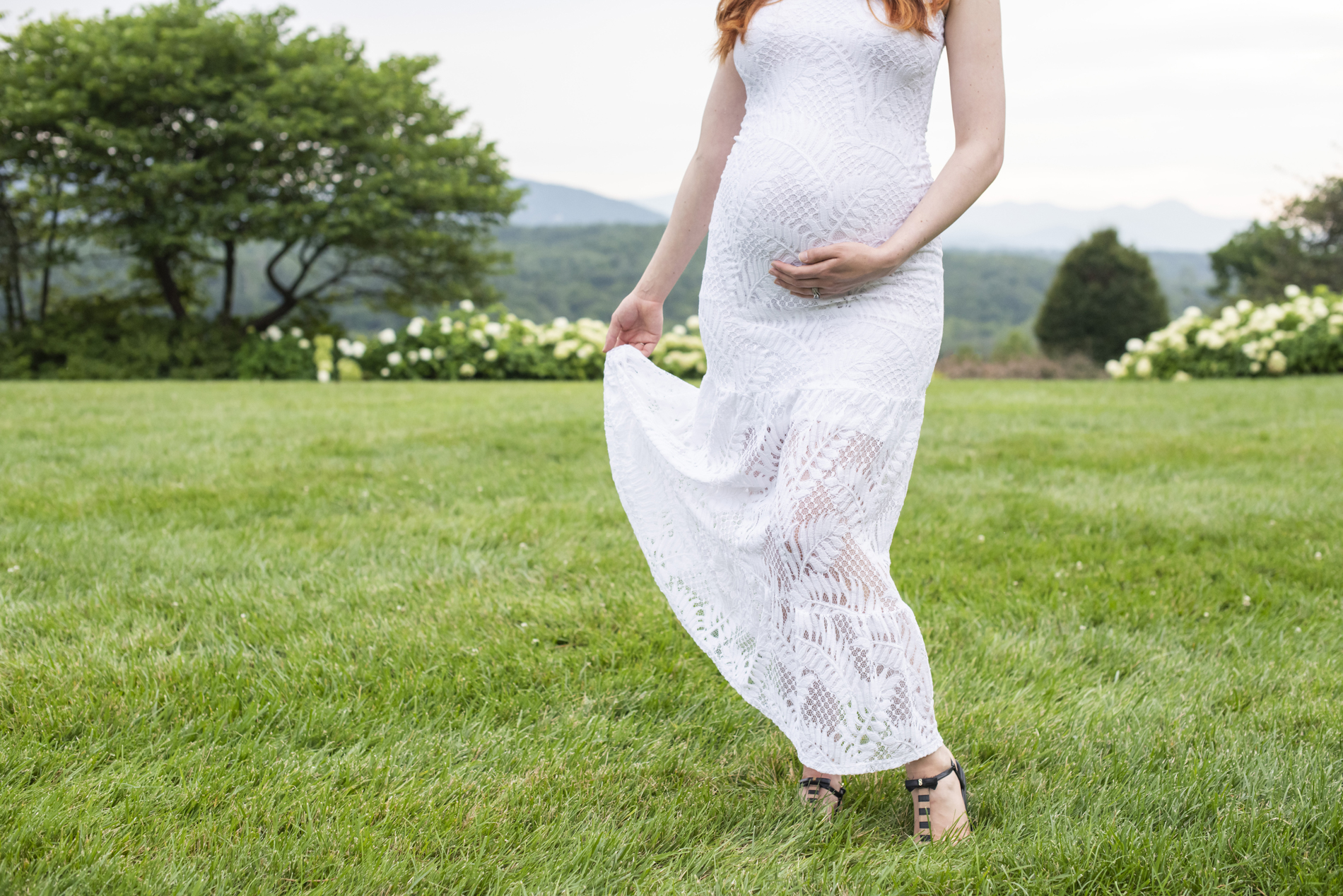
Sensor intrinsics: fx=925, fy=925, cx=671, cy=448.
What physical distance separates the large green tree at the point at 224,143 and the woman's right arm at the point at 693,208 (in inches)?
571

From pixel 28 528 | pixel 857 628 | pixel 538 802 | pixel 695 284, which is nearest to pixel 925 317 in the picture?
pixel 857 628

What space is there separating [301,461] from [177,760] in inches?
145

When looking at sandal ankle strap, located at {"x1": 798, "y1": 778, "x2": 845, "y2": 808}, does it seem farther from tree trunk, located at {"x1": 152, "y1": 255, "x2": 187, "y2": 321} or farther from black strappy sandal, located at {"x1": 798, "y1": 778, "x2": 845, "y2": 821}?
tree trunk, located at {"x1": 152, "y1": 255, "x2": 187, "y2": 321}

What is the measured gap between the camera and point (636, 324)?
Answer: 2295 mm

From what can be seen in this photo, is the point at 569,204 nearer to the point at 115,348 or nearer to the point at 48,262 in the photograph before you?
the point at 48,262

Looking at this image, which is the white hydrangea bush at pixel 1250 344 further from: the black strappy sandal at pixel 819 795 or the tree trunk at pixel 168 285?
the tree trunk at pixel 168 285

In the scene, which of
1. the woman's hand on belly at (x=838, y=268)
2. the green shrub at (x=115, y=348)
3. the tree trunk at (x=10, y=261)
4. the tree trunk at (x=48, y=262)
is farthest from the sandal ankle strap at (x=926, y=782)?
the tree trunk at (x=10, y=261)

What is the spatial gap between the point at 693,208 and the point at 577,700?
48.6 inches

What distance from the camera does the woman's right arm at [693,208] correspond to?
2109 mm

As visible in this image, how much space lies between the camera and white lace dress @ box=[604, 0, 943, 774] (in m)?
1.70

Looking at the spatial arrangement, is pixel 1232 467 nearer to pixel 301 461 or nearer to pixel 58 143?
pixel 301 461

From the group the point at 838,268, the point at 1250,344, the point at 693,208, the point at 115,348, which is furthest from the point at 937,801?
the point at 115,348

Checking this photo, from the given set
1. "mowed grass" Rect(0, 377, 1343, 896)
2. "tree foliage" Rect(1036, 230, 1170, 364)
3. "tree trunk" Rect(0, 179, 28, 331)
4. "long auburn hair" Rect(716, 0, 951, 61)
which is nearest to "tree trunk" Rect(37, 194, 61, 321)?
"tree trunk" Rect(0, 179, 28, 331)

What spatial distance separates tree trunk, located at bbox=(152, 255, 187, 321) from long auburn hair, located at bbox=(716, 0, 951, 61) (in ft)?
53.0
